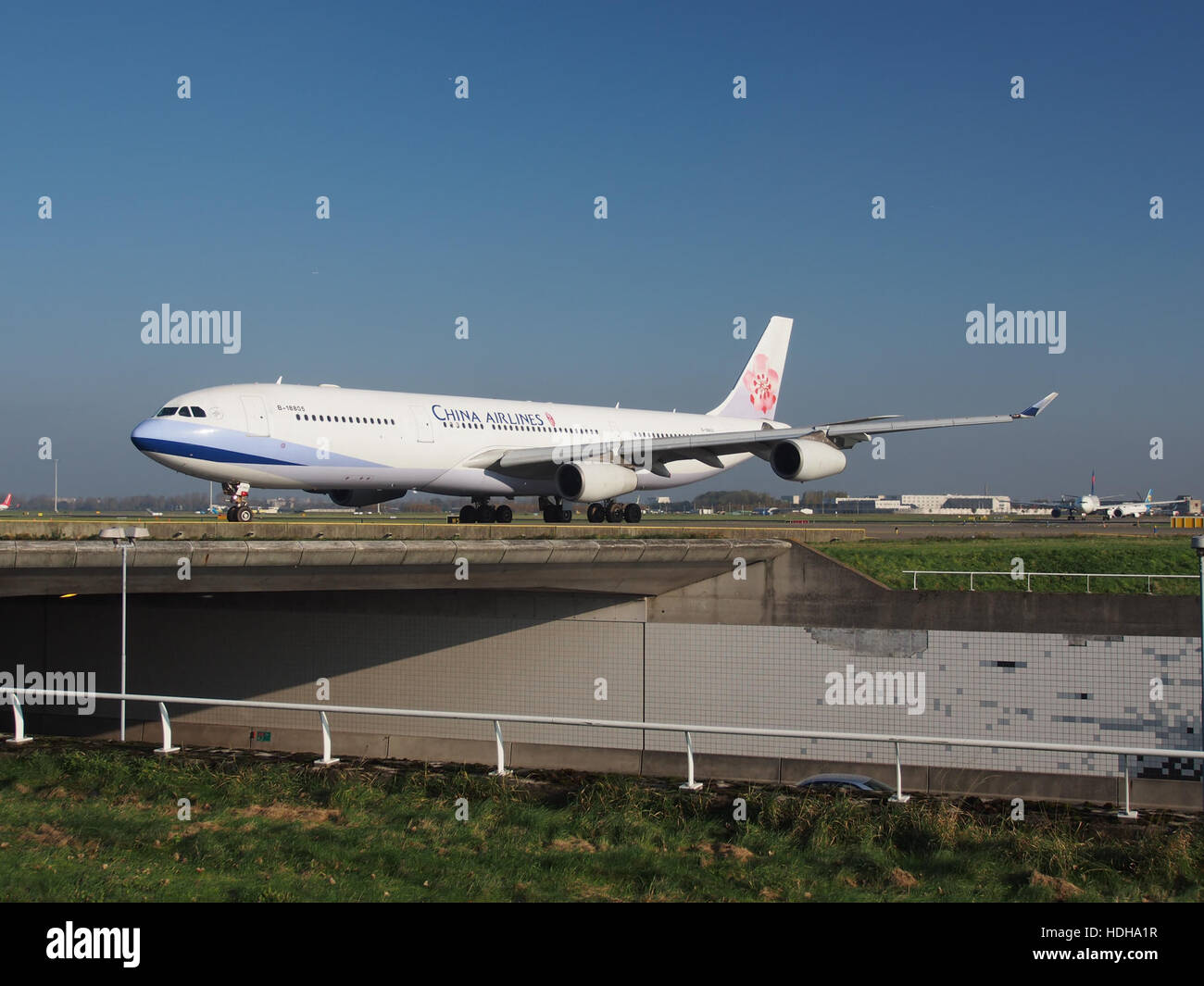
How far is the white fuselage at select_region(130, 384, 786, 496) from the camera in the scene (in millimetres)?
29203

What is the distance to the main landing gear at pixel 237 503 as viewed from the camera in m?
27.5

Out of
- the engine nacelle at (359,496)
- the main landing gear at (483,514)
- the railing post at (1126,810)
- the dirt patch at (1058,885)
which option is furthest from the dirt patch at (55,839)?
the main landing gear at (483,514)

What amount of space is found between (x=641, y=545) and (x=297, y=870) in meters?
15.8

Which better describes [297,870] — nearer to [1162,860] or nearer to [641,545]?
[1162,860]

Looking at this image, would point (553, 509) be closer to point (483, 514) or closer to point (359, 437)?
point (483, 514)

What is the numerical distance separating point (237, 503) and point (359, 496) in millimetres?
6396

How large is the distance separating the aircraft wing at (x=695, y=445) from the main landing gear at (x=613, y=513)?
184 cm

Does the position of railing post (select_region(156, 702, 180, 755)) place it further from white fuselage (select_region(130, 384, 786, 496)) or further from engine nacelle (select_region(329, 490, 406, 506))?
engine nacelle (select_region(329, 490, 406, 506))

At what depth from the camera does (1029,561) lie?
32.1 meters

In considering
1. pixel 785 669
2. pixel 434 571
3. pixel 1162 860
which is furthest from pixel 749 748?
pixel 1162 860

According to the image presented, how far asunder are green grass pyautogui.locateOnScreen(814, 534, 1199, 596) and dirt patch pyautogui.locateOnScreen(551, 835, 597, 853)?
1948cm

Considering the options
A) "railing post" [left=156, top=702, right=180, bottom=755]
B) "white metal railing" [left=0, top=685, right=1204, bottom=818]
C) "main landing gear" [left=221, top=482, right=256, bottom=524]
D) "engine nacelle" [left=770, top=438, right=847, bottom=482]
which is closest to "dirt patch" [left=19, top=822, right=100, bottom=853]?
"white metal railing" [left=0, top=685, right=1204, bottom=818]

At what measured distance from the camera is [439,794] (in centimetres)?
1252

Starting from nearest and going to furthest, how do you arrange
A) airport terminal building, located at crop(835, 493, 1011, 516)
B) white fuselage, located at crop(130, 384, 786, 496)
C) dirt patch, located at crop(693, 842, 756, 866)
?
dirt patch, located at crop(693, 842, 756, 866) < white fuselage, located at crop(130, 384, 786, 496) < airport terminal building, located at crop(835, 493, 1011, 516)
